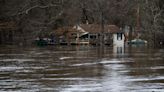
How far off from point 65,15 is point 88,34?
8.95m

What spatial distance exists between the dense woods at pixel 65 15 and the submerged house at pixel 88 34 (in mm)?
1321

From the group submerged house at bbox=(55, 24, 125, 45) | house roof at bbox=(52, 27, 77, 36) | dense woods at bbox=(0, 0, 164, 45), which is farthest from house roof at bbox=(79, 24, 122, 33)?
house roof at bbox=(52, 27, 77, 36)

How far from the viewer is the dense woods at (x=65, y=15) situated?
84.4 meters

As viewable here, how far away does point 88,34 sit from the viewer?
97.9 metres

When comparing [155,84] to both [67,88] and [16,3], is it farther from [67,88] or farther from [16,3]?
[16,3]

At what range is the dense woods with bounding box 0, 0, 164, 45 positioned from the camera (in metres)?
84.4

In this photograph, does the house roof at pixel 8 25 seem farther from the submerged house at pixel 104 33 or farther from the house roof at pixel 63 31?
the submerged house at pixel 104 33

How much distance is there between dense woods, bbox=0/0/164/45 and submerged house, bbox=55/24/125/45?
52.0 inches

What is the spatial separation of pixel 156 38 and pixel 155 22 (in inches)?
113

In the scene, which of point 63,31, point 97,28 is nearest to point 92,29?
point 97,28

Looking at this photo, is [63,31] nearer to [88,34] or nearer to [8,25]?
[88,34]

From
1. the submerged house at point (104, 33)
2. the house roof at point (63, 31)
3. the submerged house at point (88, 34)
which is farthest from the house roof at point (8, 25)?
the submerged house at point (104, 33)

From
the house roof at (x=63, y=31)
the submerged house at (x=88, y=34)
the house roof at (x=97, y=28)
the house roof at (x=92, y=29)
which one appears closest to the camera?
the house roof at (x=63, y=31)

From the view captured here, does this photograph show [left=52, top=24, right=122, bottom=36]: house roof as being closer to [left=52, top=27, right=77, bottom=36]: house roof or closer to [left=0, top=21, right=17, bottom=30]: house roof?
[left=52, top=27, right=77, bottom=36]: house roof
